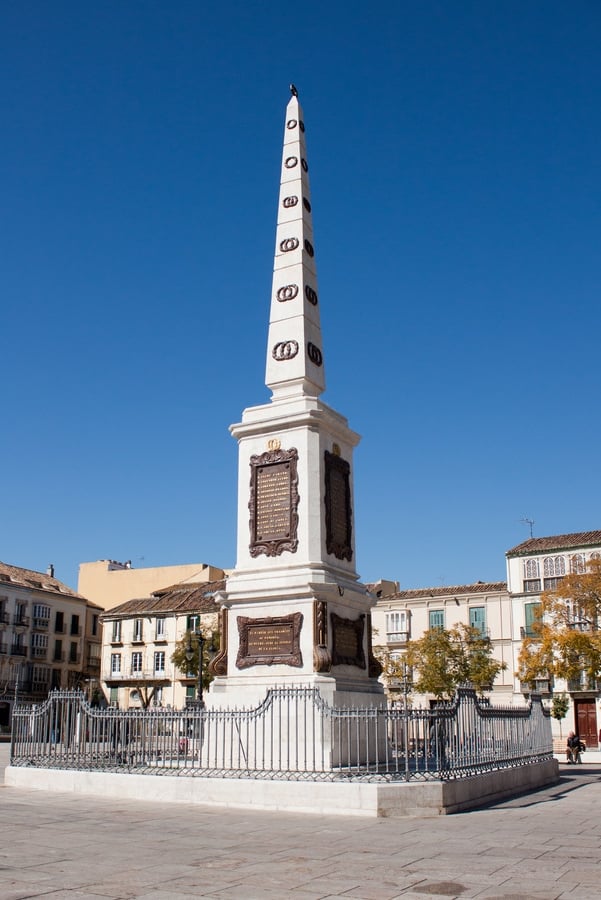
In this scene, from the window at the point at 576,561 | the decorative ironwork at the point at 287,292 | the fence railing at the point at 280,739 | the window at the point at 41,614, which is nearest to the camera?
the fence railing at the point at 280,739

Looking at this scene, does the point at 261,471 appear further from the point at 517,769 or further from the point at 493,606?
the point at 493,606

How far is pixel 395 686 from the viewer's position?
50.7m

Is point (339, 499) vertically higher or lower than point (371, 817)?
higher

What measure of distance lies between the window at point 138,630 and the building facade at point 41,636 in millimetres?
4013

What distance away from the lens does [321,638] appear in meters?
15.0

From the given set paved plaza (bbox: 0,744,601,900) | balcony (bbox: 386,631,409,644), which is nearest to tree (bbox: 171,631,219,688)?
balcony (bbox: 386,631,409,644)

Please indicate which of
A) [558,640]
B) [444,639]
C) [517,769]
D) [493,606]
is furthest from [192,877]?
[493,606]

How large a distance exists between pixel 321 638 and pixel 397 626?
4441 cm

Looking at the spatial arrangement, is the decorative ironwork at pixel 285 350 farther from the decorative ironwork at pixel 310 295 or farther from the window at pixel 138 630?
the window at pixel 138 630

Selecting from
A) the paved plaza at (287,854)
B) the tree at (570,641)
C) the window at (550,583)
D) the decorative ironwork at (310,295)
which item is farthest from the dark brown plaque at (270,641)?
the window at (550,583)

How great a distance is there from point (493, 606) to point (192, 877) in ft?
164

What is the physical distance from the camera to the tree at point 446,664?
144ft

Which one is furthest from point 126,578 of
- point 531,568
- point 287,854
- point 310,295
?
point 287,854

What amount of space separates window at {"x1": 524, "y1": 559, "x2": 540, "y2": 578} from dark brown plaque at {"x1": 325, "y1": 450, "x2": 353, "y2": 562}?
130ft
